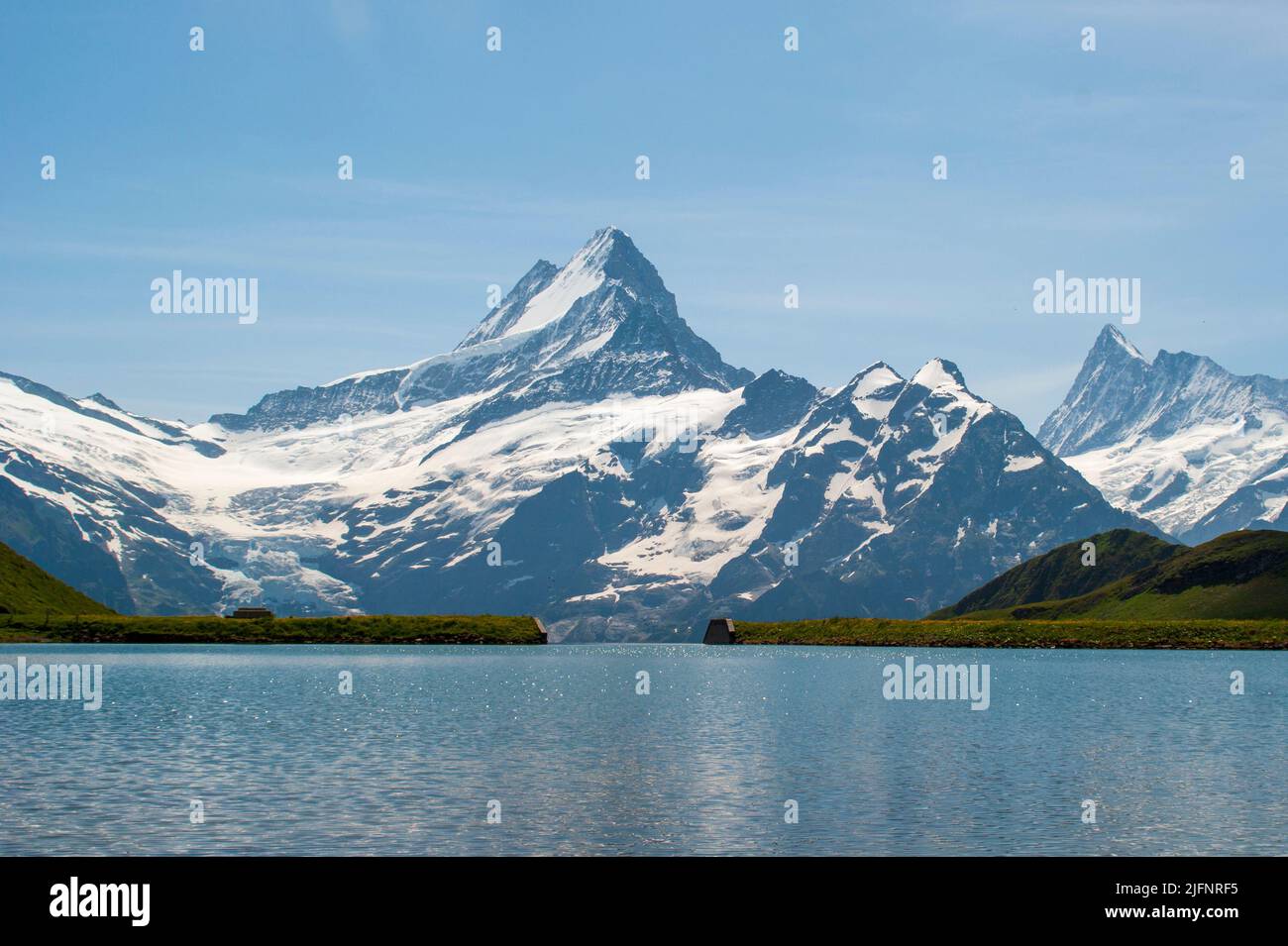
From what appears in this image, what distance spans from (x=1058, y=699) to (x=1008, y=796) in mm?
81237

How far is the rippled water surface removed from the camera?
56562 mm

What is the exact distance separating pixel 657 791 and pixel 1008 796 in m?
17.4

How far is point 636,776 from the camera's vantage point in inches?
3031

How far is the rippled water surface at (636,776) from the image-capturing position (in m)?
56.6
